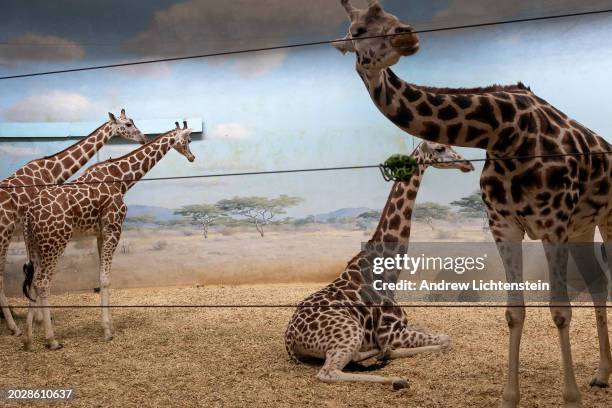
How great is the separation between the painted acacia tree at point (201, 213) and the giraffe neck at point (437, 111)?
2.21 meters

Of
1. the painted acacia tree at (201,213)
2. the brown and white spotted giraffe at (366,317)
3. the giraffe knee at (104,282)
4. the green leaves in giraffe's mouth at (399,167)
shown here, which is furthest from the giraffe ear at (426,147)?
the giraffe knee at (104,282)

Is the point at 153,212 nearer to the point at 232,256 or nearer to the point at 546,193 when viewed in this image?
the point at 232,256

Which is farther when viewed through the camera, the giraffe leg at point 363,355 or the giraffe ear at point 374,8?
the giraffe leg at point 363,355

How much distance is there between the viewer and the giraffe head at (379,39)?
188 cm

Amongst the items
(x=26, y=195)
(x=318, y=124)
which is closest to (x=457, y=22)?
(x=318, y=124)

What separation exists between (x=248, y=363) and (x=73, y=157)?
6.04 ft

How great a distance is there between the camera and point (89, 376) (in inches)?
104

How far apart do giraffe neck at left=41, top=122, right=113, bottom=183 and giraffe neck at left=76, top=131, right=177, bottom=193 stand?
0.64 feet

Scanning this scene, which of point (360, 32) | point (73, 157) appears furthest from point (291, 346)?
point (73, 157)

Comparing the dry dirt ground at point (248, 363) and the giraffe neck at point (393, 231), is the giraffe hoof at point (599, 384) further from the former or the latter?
the giraffe neck at point (393, 231)

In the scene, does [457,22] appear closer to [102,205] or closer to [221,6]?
[221,6]

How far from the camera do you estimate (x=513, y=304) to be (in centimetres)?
206

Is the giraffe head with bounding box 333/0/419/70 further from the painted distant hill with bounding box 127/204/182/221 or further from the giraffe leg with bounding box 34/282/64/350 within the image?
the painted distant hill with bounding box 127/204/182/221

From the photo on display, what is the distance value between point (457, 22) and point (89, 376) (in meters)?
2.93
